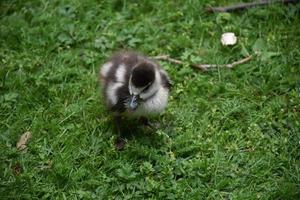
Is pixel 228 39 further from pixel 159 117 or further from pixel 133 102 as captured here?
pixel 133 102

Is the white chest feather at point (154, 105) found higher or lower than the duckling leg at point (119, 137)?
higher

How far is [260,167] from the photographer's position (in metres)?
4.57

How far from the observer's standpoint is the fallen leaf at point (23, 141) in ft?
15.7

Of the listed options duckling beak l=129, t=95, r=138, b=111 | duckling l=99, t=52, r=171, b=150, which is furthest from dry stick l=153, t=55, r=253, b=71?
duckling beak l=129, t=95, r=138, b=111

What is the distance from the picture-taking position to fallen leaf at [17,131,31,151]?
15.7 ft

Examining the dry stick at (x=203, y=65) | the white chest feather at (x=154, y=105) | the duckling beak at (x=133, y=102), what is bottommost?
the dry stick at (x=203, y=65)

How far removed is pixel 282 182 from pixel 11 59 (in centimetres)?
285

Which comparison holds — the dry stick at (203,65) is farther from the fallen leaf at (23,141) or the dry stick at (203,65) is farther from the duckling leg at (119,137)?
the fallen leaf at (23,141)

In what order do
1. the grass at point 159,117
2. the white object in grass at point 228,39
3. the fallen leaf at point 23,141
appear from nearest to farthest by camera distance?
1. the grass at point 159,117
2. the fallen leaf at point 23,141
3. the white object in grass at point 228,39

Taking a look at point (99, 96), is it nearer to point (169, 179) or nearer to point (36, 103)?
point (36, 103)

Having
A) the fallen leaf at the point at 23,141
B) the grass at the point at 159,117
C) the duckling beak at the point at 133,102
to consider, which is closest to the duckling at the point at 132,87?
the duckling beak at the point at 133,102

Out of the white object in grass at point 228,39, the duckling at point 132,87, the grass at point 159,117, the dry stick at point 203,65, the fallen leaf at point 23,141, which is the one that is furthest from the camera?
the white object in grass at point 228,39

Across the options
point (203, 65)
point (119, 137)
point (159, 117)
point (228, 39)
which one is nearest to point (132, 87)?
point (119, 137)

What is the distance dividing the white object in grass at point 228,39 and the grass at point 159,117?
6 centimetres
